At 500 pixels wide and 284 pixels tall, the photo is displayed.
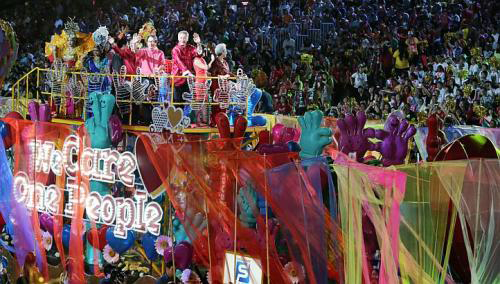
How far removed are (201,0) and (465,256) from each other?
20576 mm

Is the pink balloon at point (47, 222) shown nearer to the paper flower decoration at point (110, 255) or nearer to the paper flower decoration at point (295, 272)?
→ the paper flower decoration at point (110, 255)

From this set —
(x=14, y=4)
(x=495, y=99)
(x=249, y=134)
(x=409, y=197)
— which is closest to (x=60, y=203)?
(x=249, y=134)

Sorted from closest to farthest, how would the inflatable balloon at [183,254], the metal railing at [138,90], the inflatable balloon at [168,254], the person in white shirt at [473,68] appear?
the inflatable balloon at [183,254] → the inflatable balloon at [168,254] → the metal railing at [138,90] → the person in white shirt at [473,68]

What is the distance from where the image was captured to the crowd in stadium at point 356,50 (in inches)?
750

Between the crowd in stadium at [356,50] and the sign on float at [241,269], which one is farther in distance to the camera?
the crowd in stadium at [356,50]

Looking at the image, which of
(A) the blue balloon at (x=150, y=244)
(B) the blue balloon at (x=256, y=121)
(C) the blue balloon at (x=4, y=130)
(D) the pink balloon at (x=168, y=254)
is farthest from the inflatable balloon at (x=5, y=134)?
(B) the blue balloon at (x=256, y=121)

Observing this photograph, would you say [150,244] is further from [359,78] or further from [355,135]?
[359,78]

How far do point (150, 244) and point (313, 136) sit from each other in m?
2.03

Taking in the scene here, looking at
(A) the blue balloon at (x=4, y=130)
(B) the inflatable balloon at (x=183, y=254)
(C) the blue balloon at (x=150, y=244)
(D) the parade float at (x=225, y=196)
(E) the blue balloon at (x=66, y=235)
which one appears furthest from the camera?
(A) the blue balloon at (x=4, y=130)

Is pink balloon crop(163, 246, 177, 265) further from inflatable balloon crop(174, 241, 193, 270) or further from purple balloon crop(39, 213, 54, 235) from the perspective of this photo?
purple balloon crop(39, 213, 54, 235)

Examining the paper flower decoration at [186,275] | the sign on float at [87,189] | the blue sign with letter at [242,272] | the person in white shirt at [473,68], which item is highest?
the person in white shirt at [473,68]

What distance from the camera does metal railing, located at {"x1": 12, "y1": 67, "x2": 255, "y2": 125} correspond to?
41.1 feet

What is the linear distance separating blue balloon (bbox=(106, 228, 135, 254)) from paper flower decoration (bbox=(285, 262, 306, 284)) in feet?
7.63

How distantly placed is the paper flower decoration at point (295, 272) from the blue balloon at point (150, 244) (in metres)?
2.00
